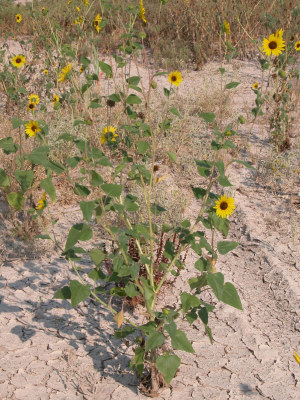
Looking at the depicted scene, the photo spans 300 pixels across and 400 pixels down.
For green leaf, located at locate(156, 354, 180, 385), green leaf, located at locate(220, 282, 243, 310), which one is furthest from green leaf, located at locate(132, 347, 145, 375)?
green leaf, located at locate(220, 282, 243, 310)

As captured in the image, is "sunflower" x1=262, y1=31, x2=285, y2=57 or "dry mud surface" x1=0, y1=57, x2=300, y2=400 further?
"sunflower" x1=262, y1=31, x2=285, y2=57

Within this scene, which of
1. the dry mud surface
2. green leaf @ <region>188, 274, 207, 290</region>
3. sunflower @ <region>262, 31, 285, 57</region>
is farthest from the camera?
sunflower @ <region>262, 31, 285, 57</region>

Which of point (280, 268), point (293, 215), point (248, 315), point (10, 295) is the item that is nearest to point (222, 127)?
point (293, 215)

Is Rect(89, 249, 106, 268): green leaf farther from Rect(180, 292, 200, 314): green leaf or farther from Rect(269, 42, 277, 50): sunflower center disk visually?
Rect(269, 42, 277, 50): sunflower center disk

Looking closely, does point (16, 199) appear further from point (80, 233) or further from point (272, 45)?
point (272, 45)

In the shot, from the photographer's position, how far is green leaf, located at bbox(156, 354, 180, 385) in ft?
4.86

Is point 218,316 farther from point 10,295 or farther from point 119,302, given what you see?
point 10,295

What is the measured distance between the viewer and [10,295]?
7.52 ft

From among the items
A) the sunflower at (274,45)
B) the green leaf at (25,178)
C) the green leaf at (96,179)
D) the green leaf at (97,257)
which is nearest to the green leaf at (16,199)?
the green leaf at (25,178)

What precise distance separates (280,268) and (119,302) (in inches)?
36.2

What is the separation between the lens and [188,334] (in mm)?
2115

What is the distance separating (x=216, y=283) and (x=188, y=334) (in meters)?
0.78

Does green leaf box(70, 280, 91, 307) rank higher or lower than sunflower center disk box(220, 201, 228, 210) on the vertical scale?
lower

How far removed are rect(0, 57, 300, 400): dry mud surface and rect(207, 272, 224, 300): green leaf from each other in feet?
2.10
